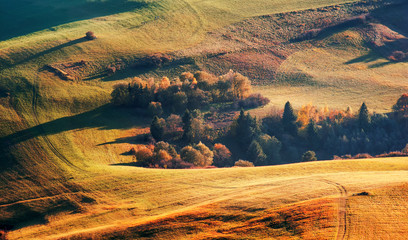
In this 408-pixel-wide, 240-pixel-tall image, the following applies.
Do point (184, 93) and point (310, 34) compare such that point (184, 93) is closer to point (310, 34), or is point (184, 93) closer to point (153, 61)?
point (153, 61)

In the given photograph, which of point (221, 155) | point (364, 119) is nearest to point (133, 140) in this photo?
point (221, 155)

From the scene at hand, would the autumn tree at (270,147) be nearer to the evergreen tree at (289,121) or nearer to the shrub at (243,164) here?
the evergreen tree at (289,121)

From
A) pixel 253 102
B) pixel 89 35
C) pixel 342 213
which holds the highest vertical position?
pixel 89 35

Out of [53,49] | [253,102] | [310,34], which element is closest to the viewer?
[253,102]

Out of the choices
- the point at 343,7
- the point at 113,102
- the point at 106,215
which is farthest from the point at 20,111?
the point at 343,7

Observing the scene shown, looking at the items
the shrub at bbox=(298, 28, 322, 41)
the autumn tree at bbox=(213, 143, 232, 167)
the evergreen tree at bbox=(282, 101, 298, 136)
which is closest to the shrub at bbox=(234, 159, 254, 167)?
the autumn tree at bbox=(213, 143, 232, 167)

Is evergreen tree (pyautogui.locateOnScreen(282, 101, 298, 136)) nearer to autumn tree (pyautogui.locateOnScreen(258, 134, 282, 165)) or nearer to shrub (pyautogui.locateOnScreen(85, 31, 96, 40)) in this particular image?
autumn tree (pyautogui.locateOnScreen(258, 134, 282, 165))

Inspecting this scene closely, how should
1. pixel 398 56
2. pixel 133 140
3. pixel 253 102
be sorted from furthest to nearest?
pixel 398 56
pixel 253 102
pixel 133 140
